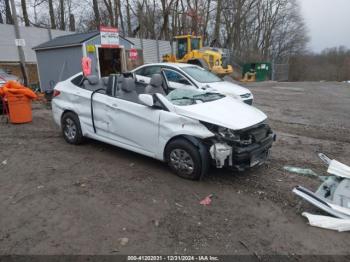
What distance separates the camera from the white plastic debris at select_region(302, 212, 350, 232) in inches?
127

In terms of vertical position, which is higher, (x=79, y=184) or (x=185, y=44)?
(x=185, y=44)

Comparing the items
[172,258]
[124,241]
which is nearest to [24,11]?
[124,241]

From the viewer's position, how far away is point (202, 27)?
3506 cm

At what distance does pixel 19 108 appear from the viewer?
782 centimetres

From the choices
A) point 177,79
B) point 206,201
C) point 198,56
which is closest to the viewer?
point 206,201

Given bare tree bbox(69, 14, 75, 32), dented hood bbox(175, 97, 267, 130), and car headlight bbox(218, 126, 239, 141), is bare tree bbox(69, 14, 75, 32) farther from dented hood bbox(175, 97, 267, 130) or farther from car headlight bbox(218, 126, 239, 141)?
car headlight bbox(218, 126, 239, 141)

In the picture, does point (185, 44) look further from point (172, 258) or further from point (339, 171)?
point (172, 258)

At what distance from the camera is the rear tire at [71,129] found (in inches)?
227

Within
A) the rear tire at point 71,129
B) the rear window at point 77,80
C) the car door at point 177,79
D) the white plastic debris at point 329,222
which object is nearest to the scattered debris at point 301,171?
the white plastic debris at point 329,222

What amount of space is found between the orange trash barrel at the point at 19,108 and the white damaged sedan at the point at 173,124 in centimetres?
264

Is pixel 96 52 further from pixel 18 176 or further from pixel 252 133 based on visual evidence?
pixel 252 133

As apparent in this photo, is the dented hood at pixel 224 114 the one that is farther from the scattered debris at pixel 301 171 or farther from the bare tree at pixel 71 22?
the bare tree at pixel 71 22

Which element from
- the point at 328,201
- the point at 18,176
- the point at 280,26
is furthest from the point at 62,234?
the point at 280,26

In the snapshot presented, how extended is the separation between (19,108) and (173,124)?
Result: 17.8 ft
